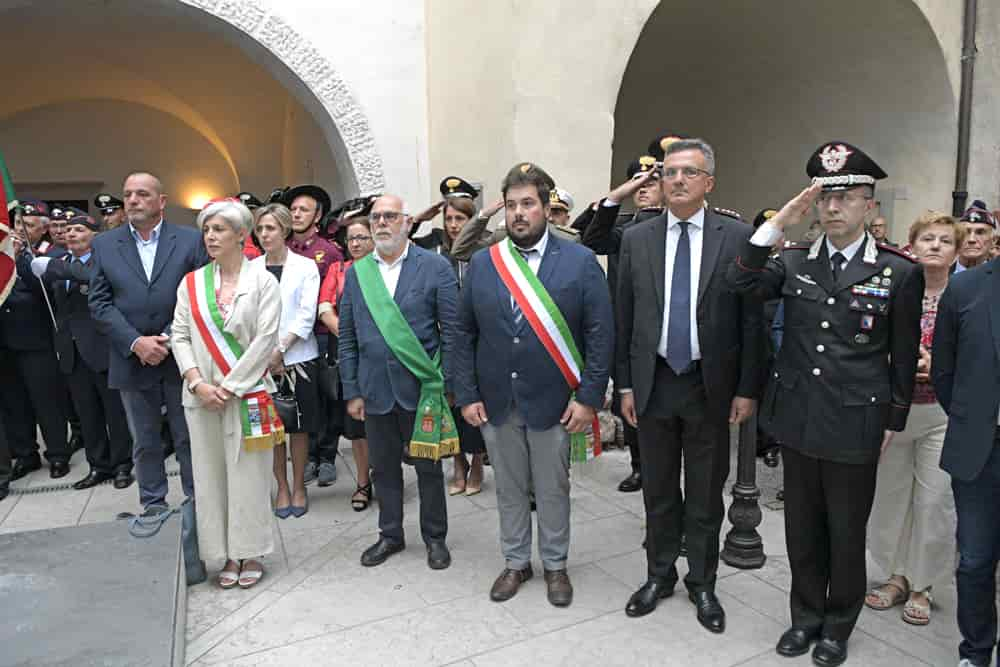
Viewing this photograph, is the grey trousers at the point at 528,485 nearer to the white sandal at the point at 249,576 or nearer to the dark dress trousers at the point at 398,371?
the dark dress trousers at the point at 398,371

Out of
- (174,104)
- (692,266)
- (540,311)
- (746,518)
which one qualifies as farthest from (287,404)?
(174,104)

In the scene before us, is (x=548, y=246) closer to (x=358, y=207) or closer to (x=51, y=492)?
(x=358, y=207)

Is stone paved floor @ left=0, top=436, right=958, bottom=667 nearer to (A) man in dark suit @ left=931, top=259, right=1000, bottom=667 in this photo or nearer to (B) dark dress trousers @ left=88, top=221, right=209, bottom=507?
(A) man in dark suit @ left=931, top=259, right=1000, bottom=667

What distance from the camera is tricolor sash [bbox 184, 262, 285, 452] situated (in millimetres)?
3412

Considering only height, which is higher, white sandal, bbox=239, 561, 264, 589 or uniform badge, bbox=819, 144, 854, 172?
uniform badge, bbox=819, 144, 854, 172

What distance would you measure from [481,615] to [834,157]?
2.30 m

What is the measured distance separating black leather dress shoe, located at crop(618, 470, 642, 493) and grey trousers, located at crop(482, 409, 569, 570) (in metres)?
1.45

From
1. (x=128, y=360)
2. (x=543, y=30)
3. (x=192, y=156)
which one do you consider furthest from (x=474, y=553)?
(x=192, y=156)

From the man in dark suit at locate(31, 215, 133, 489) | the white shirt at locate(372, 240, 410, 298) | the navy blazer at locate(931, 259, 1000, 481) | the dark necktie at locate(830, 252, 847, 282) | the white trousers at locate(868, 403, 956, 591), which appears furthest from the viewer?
the man in dark suit at locate(31, 215, 133, 489)

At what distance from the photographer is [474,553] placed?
3934mm

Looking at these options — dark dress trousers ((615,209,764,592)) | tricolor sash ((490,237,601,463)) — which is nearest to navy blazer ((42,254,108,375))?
tricolor sash ((490,237,601,463))

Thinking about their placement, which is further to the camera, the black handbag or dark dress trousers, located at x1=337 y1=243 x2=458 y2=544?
the black handbag

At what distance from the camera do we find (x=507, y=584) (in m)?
3.43

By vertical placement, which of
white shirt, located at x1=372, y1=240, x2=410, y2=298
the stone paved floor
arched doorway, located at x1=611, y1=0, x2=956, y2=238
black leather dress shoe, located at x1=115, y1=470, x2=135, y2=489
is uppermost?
arched doorway, located at x1=611, y1=0, x2=956, y2=238
